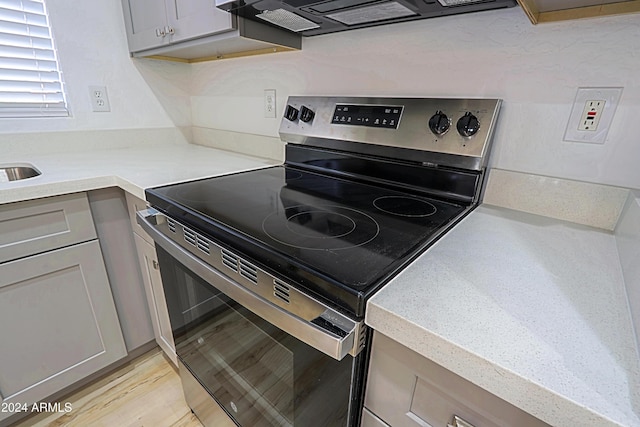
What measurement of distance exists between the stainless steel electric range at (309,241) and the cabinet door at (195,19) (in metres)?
0.37

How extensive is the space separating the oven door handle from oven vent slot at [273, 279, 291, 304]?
0.02 meters

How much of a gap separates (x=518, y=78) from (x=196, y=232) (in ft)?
2.99

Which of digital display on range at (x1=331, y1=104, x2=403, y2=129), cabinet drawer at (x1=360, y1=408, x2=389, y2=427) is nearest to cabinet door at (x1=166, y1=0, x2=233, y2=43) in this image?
digital display on range at (x1=331, y1=104, x2=403, y2=129)

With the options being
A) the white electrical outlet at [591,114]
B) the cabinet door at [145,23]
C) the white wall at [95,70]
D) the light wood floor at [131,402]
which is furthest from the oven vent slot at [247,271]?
the white wall at [95,70]

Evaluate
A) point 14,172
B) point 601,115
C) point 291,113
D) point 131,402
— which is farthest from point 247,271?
point 14,172

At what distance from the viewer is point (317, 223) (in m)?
0.71

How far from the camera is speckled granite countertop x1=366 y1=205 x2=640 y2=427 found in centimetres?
33

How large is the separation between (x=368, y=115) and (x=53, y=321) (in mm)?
1340

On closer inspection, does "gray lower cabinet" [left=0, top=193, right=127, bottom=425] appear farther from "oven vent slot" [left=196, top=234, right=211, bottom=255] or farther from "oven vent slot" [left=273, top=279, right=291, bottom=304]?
"oven vent slot" [left=273, top=279, right=291, bottom=304]

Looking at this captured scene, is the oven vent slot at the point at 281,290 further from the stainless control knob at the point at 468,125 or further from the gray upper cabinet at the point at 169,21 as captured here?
the gray upper cabinet at the point at 169,21

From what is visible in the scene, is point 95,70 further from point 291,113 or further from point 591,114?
point 591,114

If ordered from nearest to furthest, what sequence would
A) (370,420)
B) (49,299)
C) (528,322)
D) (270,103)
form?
(528,322)
(370,420)
(49,299)
(270,103)

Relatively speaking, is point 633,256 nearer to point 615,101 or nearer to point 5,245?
point 615,101

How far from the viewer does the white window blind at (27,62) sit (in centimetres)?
127
